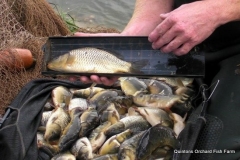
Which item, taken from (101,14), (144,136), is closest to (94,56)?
(144,136)

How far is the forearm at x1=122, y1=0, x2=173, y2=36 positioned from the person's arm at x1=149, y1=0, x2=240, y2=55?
2.14ft

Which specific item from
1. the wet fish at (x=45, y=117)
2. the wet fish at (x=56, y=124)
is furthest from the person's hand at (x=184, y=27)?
the wet fish at (x=45, y=117)

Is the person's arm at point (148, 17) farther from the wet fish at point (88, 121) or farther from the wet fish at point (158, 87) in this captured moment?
the wet fish at point (88, 121)

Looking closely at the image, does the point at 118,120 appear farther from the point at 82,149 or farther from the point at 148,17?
the point at 148,17

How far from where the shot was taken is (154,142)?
2432 mm

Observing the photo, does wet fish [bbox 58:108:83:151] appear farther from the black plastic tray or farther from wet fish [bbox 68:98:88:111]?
the black plastic tray

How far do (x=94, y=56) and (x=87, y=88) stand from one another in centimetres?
90

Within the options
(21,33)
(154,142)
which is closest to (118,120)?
(154,142)

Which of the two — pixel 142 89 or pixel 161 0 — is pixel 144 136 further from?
pixel 161 0

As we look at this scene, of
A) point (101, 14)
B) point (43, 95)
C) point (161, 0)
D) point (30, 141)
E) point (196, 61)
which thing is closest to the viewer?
point (196, 61)

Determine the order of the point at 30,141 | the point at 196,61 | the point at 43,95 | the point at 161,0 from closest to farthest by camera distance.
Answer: the point at 196,61 < the point at 30,141 < the point at 161,0 < the point at 43,95

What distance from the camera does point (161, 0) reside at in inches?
115

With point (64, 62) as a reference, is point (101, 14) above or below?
below

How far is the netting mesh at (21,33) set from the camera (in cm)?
352
